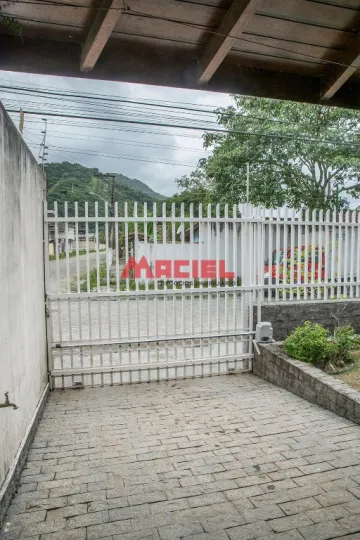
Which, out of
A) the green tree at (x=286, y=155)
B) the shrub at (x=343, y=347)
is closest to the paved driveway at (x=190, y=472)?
the shrub at (x=343, y=347)

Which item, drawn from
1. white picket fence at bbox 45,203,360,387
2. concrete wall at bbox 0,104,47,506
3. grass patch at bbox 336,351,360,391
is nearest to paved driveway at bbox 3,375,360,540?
concrete wall at bbox 0,104,47,506

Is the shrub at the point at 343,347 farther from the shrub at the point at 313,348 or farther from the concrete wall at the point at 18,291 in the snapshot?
the concrete wall at the point at 18,291

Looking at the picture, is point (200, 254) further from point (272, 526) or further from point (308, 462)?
point (272, 526)

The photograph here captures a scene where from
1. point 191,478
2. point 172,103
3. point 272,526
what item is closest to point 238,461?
point 191,478

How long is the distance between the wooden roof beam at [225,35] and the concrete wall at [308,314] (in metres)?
3.99

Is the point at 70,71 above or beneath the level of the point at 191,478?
above

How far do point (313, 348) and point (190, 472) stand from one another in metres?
2.56

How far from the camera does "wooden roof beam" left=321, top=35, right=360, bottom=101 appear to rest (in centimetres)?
224

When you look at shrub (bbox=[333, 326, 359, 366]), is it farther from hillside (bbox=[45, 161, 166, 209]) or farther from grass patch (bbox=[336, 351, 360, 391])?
hillside (bbox=[45, 161, 166, 209])

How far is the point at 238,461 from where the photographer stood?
3037 mm

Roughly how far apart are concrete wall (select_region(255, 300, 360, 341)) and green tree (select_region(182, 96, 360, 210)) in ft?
32.0

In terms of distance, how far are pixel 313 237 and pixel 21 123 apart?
4.37 meters

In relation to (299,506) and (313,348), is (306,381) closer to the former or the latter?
(313,348)

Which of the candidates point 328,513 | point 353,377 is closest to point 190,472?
point 328,513
